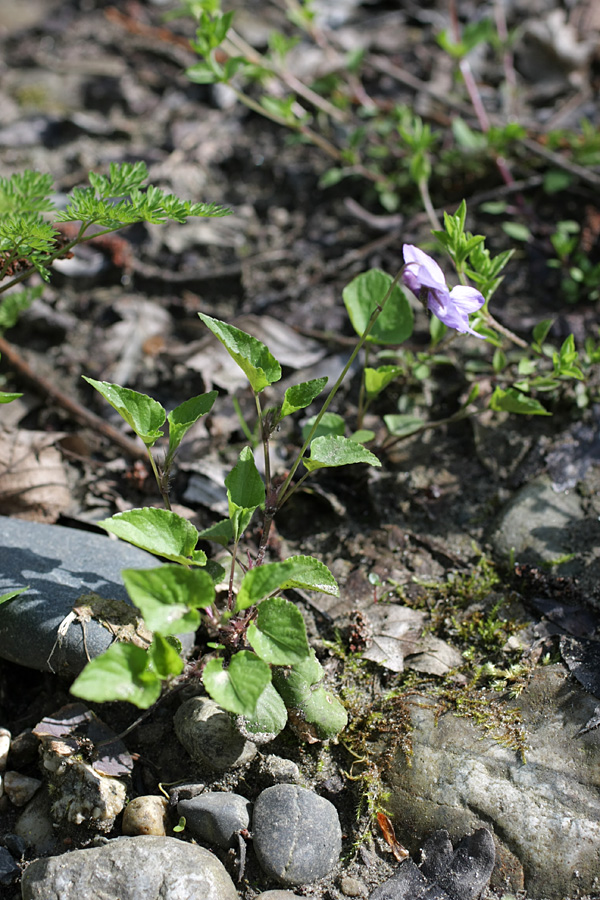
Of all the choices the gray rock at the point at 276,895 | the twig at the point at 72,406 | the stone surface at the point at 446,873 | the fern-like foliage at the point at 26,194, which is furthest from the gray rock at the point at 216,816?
the fern-like foliage at the point at 26,194

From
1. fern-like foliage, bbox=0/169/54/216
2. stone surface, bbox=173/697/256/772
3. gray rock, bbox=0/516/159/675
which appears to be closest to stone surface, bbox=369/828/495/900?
stone surface, bbox=173/697/256/772

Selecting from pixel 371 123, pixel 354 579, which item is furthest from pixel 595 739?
pixel 371 123

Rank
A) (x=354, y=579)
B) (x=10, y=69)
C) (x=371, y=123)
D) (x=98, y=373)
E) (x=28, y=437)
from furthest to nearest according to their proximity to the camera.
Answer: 1. (x=10, y=69)
2. (x=371, y=123)
3. (x=98, y=373)
4. (x=28, y=437)
5. (x=354, y=579)

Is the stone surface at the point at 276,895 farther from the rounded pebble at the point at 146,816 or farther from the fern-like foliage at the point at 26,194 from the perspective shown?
the fern-like foliage at the point at 26,194

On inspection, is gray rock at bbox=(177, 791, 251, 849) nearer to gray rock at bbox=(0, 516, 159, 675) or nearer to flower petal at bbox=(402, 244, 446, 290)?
gray rock at bbox=(0, 516, 159, 675)

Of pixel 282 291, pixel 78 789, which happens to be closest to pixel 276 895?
pixel 78 789

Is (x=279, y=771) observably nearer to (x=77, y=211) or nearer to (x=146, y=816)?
(x=146, y=816)

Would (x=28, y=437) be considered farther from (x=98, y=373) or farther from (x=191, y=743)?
(x=191, y=743)
